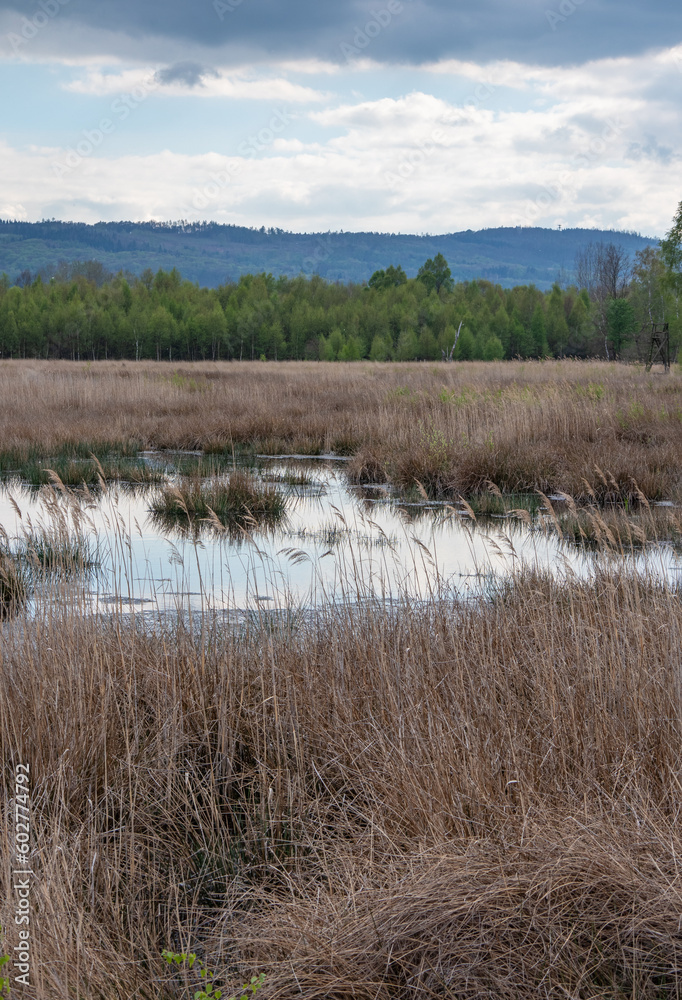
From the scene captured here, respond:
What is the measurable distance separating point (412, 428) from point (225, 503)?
145 inches

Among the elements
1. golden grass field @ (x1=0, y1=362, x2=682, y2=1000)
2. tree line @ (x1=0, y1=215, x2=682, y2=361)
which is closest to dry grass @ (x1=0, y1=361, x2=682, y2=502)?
golden grass field @ (x1=0, y1=362, x2=682, y2=1000)

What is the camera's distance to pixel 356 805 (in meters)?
2.75

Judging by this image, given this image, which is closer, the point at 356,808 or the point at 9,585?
the point at 356,808

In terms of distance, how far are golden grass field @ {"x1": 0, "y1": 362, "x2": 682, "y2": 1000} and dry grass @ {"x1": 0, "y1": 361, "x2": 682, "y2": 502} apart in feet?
16.6

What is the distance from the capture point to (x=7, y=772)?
2.86 meters

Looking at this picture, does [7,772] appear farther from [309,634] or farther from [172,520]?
[172,520]

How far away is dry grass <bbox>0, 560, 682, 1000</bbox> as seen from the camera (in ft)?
6.15

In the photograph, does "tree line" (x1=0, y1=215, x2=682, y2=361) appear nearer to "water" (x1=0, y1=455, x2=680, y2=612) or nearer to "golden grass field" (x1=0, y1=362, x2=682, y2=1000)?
Result: "water" (x1=0, y1=455, x2=680, y2=612)

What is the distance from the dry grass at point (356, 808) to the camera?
6.15 feet

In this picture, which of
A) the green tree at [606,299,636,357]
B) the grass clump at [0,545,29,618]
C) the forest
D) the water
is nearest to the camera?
the grass clump at [0,545,29,618]

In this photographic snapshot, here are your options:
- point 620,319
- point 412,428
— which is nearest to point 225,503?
point 412,428

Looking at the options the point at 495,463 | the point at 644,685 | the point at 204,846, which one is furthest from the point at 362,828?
the point at 495,463

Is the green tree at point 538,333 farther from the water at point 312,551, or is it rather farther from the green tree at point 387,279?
the water at point 312,551

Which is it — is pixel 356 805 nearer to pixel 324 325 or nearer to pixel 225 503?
pixel 225 503
